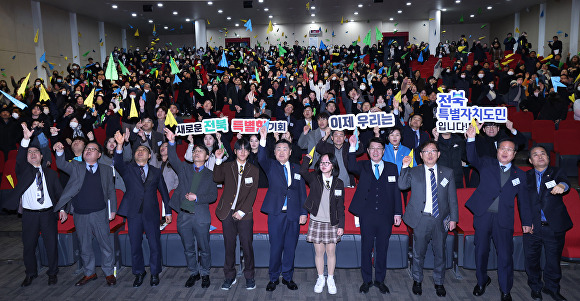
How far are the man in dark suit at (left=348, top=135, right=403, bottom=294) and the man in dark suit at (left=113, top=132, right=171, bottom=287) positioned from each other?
2.10 meters

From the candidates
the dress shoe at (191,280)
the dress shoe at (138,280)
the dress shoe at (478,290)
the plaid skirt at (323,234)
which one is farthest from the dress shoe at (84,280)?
the dress shoe at (478,290)

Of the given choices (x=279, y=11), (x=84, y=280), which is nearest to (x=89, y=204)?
(x=84, y=280)

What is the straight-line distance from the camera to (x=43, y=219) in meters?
4.20

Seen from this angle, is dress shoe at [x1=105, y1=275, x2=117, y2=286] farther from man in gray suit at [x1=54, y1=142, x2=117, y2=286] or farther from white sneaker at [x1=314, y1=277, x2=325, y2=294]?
white sneaker at [x1=314, y1=277, x2=325, y2=294]

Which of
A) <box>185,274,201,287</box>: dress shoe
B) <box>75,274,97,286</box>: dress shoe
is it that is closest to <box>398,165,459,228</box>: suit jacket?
<box>185,274,201,287</box>: dress shoe

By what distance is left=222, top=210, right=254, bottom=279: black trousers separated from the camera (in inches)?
158

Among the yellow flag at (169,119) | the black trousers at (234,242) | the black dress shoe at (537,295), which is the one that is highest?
the yellow flag at (169,119)

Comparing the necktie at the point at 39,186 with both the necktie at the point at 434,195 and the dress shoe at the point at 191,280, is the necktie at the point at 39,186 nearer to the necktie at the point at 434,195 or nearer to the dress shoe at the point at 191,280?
the dress shoe at the point at 191,280

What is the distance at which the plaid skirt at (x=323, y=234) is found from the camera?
394cm

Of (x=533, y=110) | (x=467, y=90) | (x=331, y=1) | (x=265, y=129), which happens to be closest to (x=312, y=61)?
(x=331, y=1)

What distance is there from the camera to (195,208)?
4102mm

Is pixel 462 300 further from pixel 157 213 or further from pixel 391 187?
pixel 157 213

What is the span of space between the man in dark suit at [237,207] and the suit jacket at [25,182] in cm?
179

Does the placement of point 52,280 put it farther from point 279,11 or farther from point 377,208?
point 279,11
